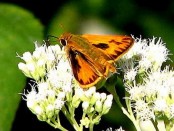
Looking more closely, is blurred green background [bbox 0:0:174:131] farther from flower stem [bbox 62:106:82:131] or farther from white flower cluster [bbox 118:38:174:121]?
white flower cluster [bbox 118:38:174:121]

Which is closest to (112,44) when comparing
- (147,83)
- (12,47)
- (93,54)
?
(93,54)

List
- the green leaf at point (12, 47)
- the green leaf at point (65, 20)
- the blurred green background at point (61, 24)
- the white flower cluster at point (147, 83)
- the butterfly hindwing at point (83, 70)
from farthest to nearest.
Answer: the green leaf at point (65, 20) < the blurred green background at point (61, 24) < the green leaf at point (12, 47) < the white flower cluster at point (147, 83) < the butterfly hindwing at point (83, 70)

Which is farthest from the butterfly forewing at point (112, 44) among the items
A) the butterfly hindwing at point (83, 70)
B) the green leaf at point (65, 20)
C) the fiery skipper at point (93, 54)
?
the green leaf at point (65, 20)

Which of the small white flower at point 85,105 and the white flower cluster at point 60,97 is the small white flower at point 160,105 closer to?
the white flower cluster at point 60,97

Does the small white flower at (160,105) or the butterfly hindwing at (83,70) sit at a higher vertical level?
the butterfly hindwing at (83,70)

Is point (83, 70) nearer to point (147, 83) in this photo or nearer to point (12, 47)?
point (147, 83)

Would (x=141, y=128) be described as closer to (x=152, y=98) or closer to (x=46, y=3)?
(x=152, y=98)

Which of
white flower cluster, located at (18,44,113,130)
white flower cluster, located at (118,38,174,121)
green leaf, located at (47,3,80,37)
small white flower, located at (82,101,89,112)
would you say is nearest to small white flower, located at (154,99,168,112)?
white flower cluster, located at (118,38,174,121)
